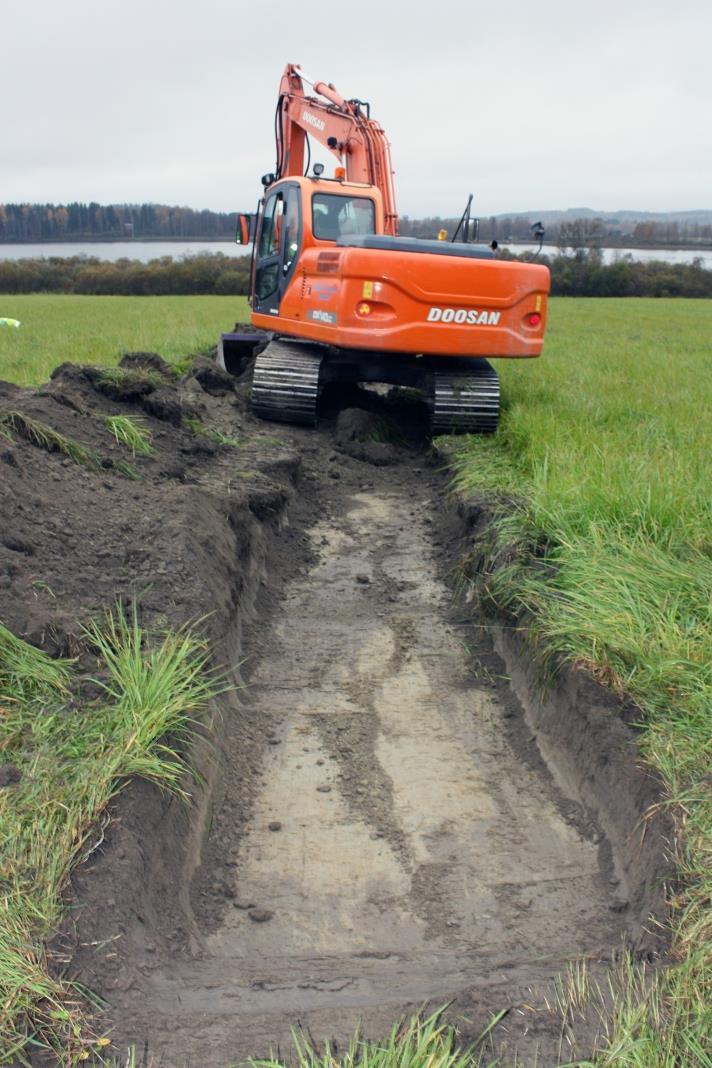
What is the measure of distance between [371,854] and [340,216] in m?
7.51

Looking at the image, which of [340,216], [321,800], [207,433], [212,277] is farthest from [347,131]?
[212,277]

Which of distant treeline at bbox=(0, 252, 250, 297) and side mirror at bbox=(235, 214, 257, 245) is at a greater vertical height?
side mirror at bbox=(235, 214, 257, 245)

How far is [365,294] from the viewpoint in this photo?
7727mm

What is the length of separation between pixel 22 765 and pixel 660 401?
7199 mm

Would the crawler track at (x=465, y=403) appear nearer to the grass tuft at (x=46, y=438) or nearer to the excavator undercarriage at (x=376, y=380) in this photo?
the excavator undercarriage at (x=376, y=380)

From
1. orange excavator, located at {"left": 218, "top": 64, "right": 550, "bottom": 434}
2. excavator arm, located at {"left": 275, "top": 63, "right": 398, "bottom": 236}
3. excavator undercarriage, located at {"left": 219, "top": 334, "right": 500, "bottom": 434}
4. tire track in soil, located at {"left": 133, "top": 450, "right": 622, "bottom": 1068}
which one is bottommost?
tire track in soil, located at {"left": 133, "top": 450, "right": 622, "bottom": 1068}

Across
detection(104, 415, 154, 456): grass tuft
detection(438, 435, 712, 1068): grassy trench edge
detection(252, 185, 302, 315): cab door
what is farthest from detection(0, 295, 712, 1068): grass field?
detection(252, 185, 302, 315): cab door

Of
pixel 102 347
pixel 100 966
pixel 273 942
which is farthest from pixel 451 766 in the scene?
pixel 102 347

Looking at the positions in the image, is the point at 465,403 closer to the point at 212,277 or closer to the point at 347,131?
the point at 347,131

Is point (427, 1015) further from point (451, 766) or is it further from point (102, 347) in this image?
point (102, 347)

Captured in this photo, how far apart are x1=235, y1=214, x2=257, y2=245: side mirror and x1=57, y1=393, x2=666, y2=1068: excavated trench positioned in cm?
648

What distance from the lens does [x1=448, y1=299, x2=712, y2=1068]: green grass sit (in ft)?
7.77

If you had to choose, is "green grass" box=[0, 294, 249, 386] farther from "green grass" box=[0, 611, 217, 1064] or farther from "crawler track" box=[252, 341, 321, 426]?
"green grass" box=[0, 611, 217, 1064]

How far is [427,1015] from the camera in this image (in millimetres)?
2279
